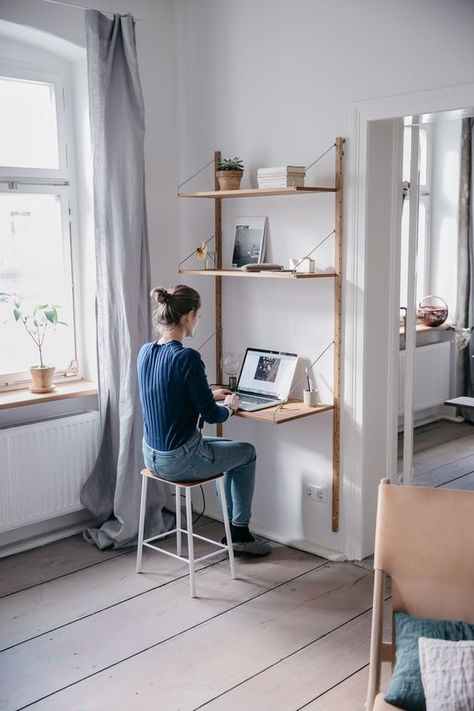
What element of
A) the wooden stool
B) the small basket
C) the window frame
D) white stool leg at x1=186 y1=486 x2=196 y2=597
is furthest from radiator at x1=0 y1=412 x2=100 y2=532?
the small basket

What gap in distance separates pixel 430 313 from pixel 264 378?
1.39m

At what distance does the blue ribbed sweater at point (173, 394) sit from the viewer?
3242 mm

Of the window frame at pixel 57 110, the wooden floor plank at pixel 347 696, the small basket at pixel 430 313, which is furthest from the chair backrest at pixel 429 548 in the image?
the small basket at pixel 430 313

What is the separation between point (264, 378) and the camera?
Answer: 12.7ft

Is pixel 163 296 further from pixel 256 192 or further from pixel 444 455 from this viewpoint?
pixel 444 455

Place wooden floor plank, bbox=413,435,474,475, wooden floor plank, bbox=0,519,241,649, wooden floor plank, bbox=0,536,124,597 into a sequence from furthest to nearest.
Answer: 1. wooden floor plank, bbox=413,435,474,475
2. wooden floor plank, bbox=0,536,124,597
3. wooden floor plank, bbox=0,519,241,649

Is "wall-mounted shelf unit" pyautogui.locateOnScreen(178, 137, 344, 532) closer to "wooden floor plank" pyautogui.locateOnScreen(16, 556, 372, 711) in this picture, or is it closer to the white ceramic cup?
the white ceramic cup

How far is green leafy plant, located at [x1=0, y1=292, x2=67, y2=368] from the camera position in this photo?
12.8 ft

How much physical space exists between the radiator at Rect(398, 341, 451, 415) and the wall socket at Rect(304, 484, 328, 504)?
113cm

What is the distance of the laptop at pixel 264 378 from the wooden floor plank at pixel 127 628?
28.5 inches

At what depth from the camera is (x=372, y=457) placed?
3658 mm

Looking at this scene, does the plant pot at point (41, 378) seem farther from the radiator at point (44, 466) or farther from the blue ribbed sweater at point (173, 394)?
the blue ribbed sweater at point (173, 394)

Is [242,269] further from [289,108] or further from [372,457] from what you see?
[372,457]

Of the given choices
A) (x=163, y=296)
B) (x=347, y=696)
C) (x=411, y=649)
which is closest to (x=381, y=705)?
(x=411, y=649)
